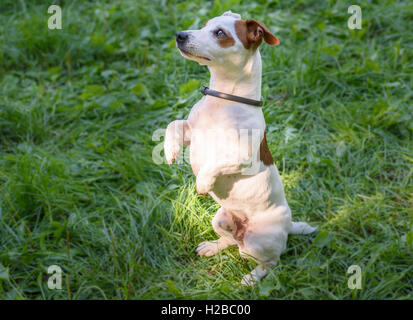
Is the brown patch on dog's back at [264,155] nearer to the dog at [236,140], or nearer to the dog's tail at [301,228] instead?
the dog at [236,140]

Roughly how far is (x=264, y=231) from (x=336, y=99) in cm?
187

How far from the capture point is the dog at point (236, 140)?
76.1 inches

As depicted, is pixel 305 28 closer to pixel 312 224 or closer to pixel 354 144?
pixel 354 144

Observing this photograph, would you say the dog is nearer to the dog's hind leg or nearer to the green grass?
the dog's hind leg

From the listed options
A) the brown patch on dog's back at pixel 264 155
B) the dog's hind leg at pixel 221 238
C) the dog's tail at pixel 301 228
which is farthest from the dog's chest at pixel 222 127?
the dog's tail at pixel 301 228

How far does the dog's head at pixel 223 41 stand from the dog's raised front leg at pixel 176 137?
383mm

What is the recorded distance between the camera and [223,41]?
75.5 inches

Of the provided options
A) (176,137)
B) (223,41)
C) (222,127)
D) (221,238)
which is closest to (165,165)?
(221,238)

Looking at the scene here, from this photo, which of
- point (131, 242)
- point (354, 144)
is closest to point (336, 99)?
point (354, 144)

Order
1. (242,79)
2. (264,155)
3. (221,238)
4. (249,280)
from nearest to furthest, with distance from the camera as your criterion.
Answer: (242,79), (264,155), (249,280), (221,238)

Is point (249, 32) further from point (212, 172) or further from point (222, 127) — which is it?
point (212, 172)

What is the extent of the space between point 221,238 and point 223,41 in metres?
1.19

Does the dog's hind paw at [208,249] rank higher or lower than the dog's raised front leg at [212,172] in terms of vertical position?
lower

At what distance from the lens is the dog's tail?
104 inches
